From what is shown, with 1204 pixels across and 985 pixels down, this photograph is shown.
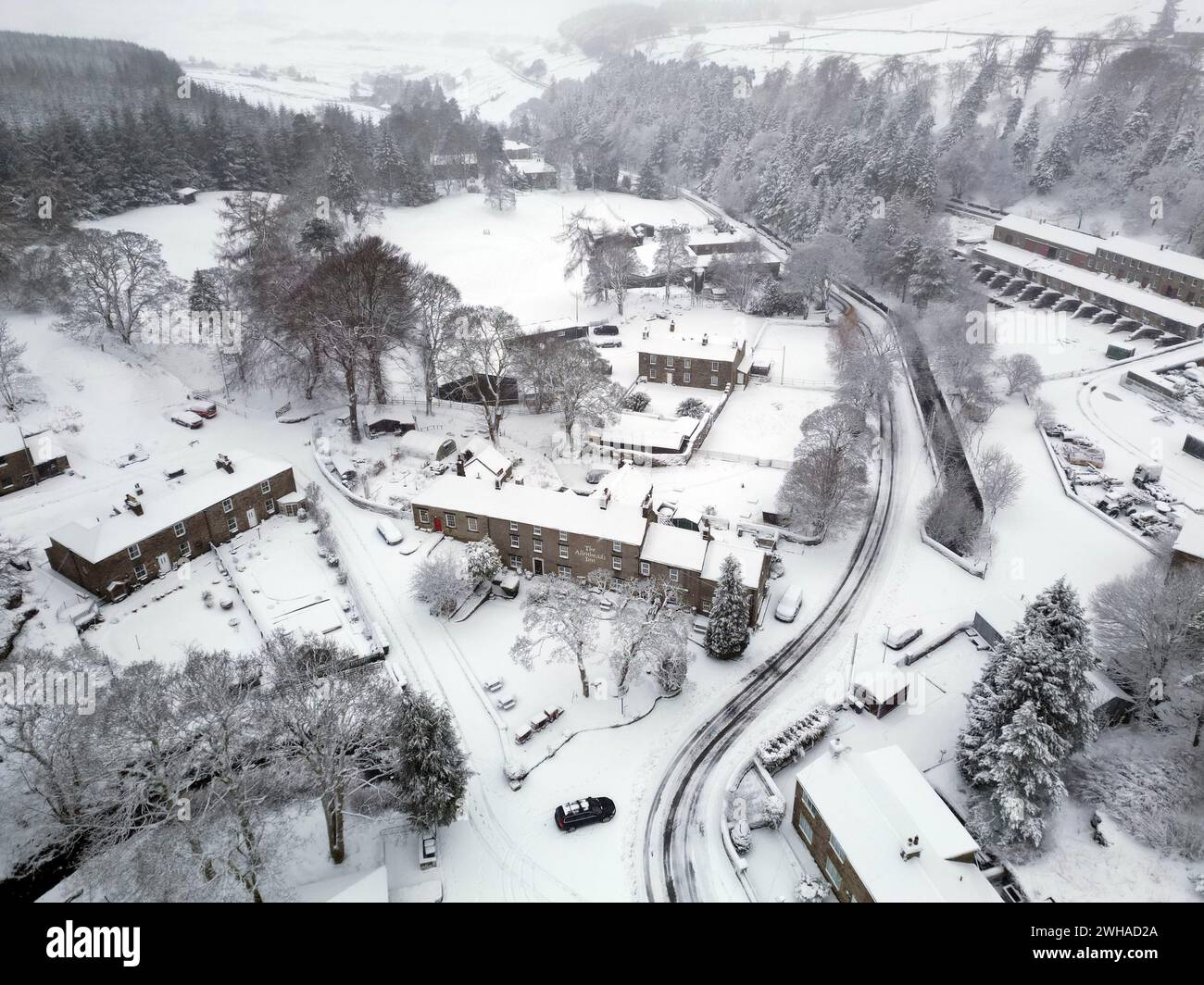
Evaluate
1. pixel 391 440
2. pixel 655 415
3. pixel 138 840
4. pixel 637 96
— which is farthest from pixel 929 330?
pixel 637 96

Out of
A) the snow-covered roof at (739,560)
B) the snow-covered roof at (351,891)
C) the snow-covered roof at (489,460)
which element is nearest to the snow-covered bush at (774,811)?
the snow-covered roof at (739,560)

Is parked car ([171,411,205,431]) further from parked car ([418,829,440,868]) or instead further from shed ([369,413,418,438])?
parked car ([418,829,440,868])

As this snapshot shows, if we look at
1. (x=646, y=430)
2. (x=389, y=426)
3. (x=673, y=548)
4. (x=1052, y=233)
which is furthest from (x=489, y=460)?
(x=1052, y=233)

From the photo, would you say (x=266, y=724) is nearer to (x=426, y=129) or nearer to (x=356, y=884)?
(x=356, y=884)

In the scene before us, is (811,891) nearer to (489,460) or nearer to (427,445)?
(489,460)

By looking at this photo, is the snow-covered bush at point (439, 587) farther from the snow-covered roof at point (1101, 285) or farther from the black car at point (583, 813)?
the snow-covered roof at point (1101, 285)
